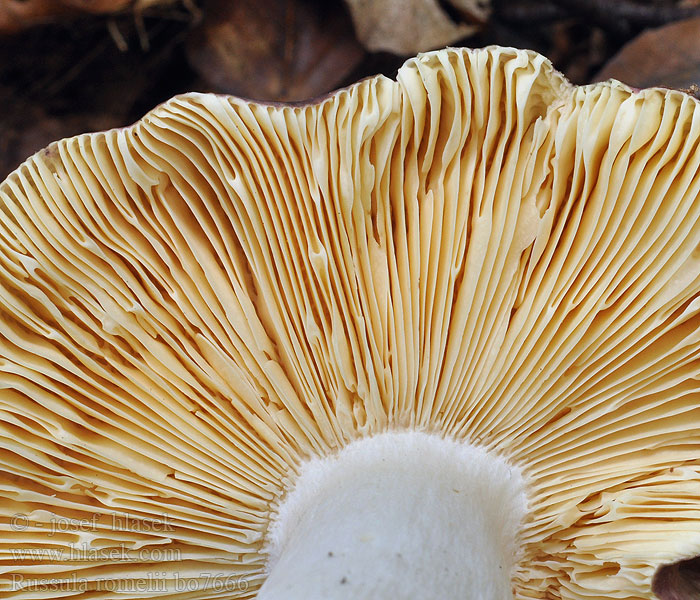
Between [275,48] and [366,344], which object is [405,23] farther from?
[366,344]

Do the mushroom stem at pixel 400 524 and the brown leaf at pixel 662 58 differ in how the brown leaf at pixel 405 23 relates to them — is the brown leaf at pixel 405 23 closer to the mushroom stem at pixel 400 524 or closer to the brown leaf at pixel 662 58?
the brown leaf at pixel 662 58

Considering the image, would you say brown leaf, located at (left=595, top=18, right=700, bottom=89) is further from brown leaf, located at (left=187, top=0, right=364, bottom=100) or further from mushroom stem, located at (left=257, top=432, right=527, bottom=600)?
mushroom stem, located at (left=257, top=432, right=527, bottom=600)

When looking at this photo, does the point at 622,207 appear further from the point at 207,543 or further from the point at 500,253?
the point at 207,543

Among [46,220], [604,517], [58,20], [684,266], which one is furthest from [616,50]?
[46,220]

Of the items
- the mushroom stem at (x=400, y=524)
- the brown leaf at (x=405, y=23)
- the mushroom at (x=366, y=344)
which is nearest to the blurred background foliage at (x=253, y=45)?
the brown leaf at (x=405, y=23)

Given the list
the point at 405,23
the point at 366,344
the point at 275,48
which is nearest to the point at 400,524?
the point at 366,344

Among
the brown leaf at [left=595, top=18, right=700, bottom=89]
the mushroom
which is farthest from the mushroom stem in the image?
the brown leaf at [left=595, top=18, right=700, bottom=89]
